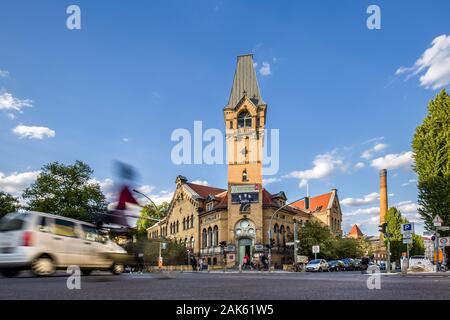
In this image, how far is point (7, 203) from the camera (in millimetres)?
69375

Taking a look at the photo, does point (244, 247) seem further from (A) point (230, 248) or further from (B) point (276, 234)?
(B) point (276, 234)

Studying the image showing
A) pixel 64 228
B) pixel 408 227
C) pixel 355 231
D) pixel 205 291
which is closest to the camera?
pixel 205 291

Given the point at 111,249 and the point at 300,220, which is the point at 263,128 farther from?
the point at 111,249

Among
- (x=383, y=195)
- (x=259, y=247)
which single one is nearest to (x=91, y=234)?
(x=259, y=247)

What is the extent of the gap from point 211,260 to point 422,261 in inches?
1435

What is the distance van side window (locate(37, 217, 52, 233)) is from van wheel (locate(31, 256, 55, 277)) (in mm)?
641

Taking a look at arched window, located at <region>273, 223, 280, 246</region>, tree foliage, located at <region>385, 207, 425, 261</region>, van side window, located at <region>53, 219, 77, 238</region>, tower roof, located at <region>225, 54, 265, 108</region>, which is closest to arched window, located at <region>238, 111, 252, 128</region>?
tower roof, located at <region>225, 54, 265, 108</region>

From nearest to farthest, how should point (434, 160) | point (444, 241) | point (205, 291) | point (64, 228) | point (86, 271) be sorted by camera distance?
point (205, 291)
point (64, 228)
point (86, 271)
point (444, 241)
point (434, 160)

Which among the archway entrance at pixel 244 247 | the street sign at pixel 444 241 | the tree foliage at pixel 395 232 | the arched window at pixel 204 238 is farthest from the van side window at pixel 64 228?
the tree foliage at pixel 395 232

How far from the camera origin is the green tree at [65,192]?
56562 millimetres

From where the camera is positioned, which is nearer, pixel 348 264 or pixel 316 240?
A: pixel 348 264

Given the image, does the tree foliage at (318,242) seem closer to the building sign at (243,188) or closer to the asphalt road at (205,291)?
the building sign at (243,188)

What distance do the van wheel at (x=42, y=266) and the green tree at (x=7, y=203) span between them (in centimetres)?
6437

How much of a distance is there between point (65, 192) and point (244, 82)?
97.6 feet
